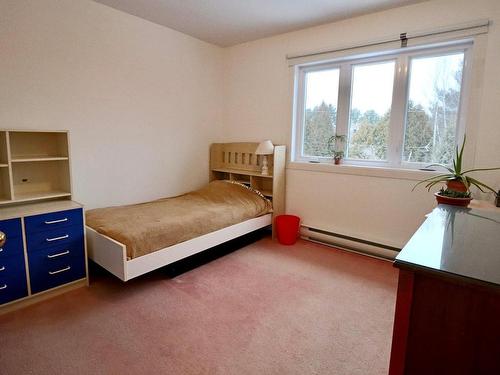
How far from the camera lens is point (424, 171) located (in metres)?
2.79

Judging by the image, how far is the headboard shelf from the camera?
359cm

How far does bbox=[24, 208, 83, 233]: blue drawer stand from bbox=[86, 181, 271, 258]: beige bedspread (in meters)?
0.18

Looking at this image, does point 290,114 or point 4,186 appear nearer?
point 4,186

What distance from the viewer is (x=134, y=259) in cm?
221

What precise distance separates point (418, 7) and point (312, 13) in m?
0.92

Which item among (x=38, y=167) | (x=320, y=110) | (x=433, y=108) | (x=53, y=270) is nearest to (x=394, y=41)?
(x=433, y=108)

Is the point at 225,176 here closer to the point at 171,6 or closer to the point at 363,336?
the point at 171,6

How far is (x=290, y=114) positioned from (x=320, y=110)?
0.34 meters

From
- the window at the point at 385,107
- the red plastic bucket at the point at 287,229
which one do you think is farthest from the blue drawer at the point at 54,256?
the window at the point at 385,107

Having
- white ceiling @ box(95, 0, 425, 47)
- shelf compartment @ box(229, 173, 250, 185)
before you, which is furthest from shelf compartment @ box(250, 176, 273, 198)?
white ceiling @ box(95, 0, 425, 47)

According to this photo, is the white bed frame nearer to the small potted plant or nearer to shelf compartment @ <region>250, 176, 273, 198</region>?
shelf compartment @ <region>250, 176, 273, 198</region>

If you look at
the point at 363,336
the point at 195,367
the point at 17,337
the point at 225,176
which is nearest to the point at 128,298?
the point at 17,337

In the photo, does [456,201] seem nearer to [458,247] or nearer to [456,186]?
[456,186]

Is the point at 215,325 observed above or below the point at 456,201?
below
